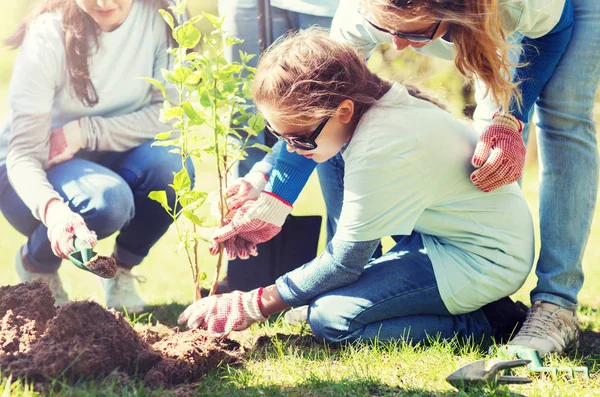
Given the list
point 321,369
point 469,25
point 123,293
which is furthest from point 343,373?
point 123,293

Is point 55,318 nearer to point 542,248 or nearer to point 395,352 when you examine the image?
point 395,352

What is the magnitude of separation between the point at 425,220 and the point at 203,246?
1893 millimetres

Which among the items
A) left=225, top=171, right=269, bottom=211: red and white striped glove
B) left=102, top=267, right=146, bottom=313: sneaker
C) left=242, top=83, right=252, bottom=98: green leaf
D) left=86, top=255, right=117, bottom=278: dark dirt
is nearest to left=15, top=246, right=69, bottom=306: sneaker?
left=102, top=267, right=146, bottom=313: sneaker

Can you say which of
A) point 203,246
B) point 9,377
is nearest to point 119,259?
point 203,246

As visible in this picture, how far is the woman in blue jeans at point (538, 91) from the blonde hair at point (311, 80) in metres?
0.16

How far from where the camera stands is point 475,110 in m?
3.24

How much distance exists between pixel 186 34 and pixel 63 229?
3.18ft

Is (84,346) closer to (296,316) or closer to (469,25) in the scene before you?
(296,316)

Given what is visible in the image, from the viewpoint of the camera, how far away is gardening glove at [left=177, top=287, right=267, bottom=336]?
269 centimetres

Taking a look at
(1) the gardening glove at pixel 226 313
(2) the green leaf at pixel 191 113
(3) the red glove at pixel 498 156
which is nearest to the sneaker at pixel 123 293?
(1) the gardening glove at pixel 226 313

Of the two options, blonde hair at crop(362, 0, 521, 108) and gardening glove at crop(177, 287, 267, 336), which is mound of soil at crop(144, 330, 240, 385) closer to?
gardening glove at crop(177, 287, 267, 336)

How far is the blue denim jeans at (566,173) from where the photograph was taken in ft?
8.89

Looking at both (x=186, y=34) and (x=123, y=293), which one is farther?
(x=123, y=293)

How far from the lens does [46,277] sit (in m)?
3.29
